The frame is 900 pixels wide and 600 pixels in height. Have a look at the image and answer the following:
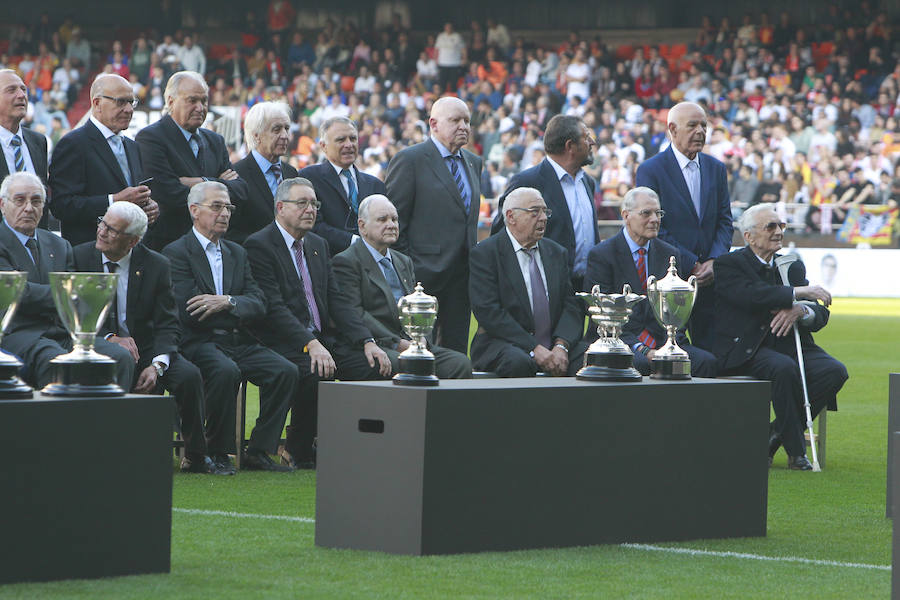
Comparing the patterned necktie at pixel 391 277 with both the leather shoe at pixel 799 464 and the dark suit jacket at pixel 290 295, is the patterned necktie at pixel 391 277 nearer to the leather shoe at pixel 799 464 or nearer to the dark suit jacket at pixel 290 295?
the dark suit jacket at pixel 290 295

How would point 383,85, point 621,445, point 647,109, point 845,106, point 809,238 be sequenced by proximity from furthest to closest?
point 383,85 < point 647,109 < point 845,106 < point 809,238 < point 621,445

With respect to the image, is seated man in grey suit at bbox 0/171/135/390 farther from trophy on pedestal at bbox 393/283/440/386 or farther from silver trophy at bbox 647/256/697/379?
silver trophy at bbox 647/256/697/379

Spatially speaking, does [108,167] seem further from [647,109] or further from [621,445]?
[647,109]

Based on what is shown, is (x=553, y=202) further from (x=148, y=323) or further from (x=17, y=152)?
(x=17, y=152)

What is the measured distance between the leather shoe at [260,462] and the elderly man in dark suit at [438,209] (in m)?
1.72

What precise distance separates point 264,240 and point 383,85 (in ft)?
78.2

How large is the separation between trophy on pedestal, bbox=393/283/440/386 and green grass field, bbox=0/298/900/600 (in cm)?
69

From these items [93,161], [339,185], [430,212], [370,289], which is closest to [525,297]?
[370,289]

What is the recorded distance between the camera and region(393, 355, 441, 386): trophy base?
5594 mm

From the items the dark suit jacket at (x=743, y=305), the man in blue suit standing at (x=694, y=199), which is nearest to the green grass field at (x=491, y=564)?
the dark suit jacket at (x=743, y=305)

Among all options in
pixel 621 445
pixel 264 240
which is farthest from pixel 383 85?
pixel 621 445

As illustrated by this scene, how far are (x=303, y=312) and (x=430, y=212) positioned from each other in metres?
1.30

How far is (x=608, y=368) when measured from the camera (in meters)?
6.11

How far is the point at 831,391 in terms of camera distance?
8977mm
